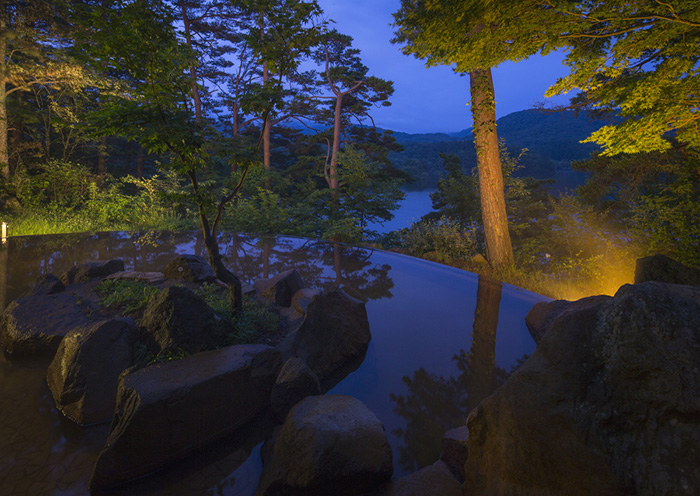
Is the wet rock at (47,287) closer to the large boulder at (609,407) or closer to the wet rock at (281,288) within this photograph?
the wet rock at (281,288)

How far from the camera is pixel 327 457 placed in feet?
6.65

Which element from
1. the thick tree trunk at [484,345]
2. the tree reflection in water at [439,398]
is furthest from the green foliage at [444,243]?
the tree reflection in water at [439,398]

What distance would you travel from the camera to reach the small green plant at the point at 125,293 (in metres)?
4.35

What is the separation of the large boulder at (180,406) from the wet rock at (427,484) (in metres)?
1.30

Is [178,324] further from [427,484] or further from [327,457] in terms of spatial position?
[427,484]

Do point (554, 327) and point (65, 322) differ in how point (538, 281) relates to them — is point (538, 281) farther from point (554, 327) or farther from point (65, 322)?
point (65, 322)

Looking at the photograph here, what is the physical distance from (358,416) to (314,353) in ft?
4.16

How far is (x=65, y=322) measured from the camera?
3807 millimetres

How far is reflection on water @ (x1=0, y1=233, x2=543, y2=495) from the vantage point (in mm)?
2307

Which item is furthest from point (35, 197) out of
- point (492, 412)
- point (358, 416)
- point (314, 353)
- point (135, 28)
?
point (492, 412)

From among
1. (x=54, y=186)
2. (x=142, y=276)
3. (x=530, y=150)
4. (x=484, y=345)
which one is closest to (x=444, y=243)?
(x=484, y=345)

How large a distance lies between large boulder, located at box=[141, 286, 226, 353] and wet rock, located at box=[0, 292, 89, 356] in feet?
3.42

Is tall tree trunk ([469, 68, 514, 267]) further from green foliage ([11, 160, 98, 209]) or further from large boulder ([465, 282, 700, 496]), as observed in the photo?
green foliage ([11, 160, 98, 209])

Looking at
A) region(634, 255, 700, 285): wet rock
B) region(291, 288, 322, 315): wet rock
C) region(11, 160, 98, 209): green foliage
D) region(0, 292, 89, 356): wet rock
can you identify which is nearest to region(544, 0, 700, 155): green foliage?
region(634, 255, 700, 285): wet rock
